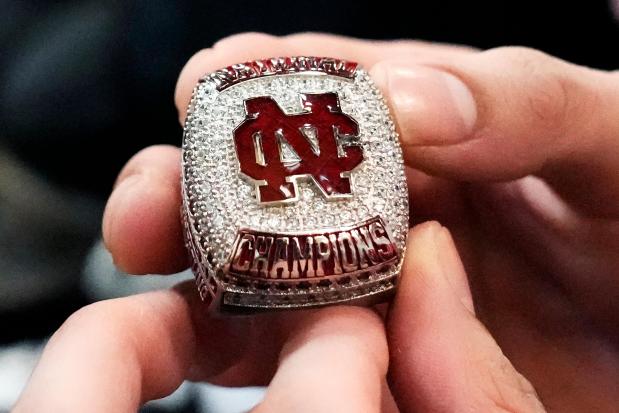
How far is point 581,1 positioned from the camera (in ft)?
5.08

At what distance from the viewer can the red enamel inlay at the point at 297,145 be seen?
0.67m

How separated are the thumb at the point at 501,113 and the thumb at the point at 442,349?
0.12 meters

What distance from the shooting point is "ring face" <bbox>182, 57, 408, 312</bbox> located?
2.11 feet

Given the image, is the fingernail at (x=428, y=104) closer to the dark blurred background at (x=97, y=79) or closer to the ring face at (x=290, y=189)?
the ring face at (x=290, y=189)

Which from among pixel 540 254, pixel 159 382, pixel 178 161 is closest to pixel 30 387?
pixel 159 382

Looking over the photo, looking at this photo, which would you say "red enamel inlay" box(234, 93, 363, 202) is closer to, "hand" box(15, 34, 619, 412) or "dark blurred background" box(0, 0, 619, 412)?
"hand" box(15, 34, 619, 412)

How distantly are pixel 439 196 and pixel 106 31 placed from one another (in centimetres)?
84

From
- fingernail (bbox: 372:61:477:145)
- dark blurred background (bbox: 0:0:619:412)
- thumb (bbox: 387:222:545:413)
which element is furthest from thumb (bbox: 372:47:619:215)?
dark blurred background (bbox: 0:0:619:412)

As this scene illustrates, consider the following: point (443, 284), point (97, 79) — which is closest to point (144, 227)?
point (443, 284)

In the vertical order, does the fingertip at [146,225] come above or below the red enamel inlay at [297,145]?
below

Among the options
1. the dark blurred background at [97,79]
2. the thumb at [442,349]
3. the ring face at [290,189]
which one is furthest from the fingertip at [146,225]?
the dark blurred background at [97,79]

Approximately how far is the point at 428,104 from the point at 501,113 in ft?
0.27

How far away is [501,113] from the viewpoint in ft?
2.53

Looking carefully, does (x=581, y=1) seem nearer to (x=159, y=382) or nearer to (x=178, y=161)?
(x=178, y=161)
